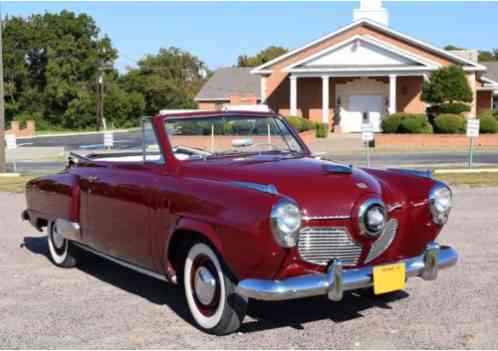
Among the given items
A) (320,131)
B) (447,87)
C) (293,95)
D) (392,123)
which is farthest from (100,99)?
(447,87)

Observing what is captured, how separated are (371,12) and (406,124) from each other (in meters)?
15.2

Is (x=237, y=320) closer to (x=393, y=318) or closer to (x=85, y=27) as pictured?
(x=393, y=318)

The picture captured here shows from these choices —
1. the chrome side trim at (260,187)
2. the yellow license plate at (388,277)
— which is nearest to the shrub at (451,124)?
the yellow license plate at (388,277)

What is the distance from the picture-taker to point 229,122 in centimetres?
635

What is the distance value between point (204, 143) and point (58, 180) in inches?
76.4

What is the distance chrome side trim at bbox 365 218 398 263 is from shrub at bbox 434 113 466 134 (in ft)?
92.4

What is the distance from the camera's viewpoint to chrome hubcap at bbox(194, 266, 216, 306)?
16.7ft

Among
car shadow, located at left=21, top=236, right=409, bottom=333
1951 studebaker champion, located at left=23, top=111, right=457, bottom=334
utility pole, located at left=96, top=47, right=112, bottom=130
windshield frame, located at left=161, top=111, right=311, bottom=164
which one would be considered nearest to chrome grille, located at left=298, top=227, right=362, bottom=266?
1951 studebaker champion, located at left=23, top=111, right=457, bottom=334

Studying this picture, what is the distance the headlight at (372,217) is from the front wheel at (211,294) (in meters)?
0.98

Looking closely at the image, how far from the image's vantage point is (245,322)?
5387 millimetres

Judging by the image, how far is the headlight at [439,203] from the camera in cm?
544

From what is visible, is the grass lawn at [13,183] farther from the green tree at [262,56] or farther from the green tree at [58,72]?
the green tree at [262,56]

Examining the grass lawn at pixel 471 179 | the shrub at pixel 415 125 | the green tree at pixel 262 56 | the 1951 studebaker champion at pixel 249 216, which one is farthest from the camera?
the green tree at pixel 262 56

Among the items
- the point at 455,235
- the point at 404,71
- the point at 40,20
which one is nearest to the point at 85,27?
the point at 40,20
